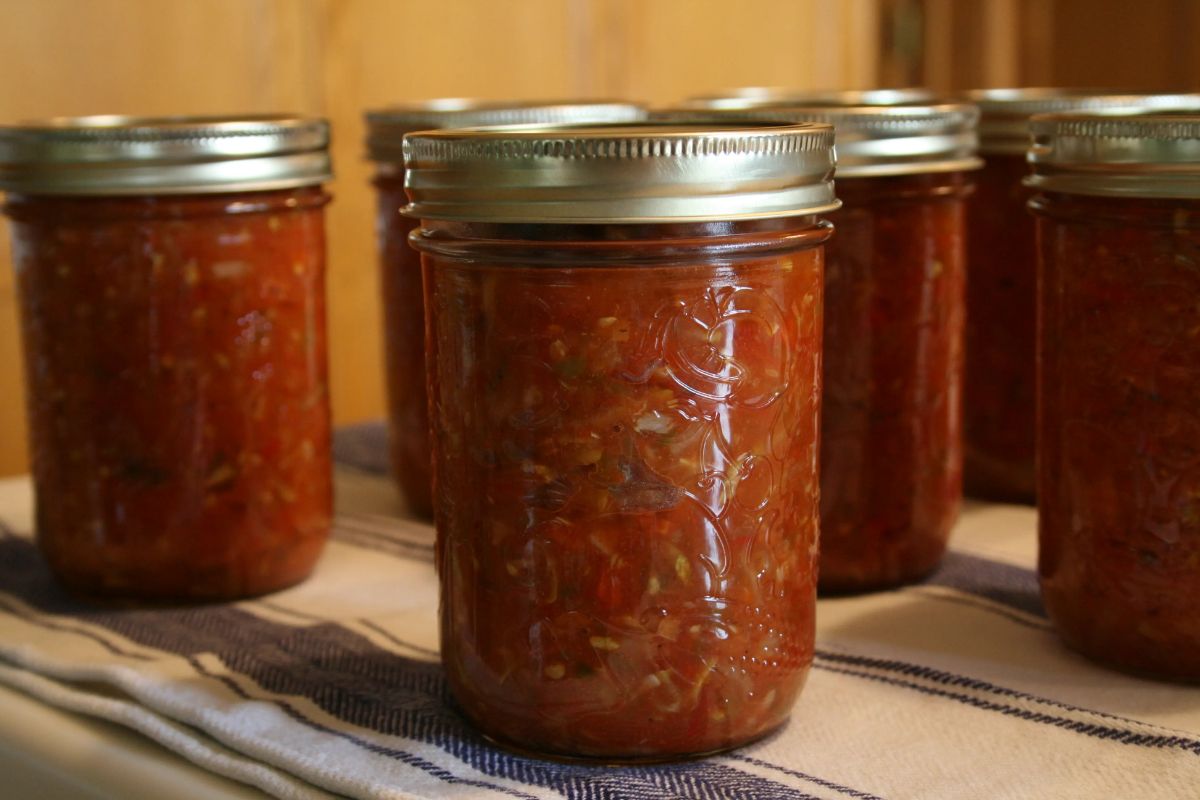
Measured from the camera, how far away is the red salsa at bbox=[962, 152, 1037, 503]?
41.7 inches

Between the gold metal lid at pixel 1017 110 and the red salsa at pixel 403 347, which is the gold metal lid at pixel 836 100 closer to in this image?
the gold metal lid at pixel 1017 110

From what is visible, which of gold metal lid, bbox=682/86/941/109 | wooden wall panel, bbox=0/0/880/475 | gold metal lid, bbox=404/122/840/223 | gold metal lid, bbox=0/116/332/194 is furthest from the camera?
wooden wall panel, bbox=0/0/880/475

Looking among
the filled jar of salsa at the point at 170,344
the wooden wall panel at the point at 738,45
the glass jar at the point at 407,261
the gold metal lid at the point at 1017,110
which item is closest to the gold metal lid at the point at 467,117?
the glass jar at the point at 407,261

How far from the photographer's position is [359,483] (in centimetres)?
125

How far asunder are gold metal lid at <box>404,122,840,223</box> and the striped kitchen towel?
0.26m

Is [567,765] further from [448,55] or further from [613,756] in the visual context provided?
[448,55]

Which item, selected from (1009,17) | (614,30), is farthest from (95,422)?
(1009,17)

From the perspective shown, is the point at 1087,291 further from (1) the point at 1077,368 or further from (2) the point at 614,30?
(2) the point at 614,30

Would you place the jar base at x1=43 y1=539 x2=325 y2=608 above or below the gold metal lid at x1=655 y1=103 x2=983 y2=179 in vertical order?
below

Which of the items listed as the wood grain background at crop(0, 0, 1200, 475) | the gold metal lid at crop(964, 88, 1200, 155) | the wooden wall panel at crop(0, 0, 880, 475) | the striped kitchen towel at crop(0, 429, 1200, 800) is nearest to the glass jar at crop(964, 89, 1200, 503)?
the gold metal lid at crop(964, 88, 1200, 155)

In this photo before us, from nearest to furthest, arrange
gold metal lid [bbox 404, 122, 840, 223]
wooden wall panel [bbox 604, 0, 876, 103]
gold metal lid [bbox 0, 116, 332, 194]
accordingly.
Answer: gold metal lid [bbox 404, 122, 840, 223], gold metal lid [bbox 0, 116, 332, 194], wooden wall panel [bbox 604, 0, 876, 103]

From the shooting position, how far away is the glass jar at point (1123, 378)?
72 centimetres

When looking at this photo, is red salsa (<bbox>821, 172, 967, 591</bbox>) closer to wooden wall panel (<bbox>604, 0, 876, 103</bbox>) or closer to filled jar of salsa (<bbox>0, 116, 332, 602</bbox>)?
filled jar of salsa (<bbox>0, 116, 332, 602</bbox>)

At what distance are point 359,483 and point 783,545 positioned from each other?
2.02 ft
